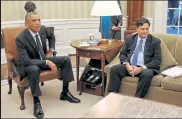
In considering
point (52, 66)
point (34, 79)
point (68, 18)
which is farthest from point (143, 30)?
point (68, 18)

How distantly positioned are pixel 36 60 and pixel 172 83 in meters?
1.56

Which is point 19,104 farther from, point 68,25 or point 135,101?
point 68,25

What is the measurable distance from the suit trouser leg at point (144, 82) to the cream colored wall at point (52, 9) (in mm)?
2657

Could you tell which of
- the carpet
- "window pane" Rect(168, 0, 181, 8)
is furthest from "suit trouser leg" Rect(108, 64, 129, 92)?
"window pane" Rect(168, 0, 181, 8)

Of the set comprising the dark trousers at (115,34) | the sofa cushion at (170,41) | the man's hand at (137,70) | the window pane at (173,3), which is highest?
the window pane at (173,3)

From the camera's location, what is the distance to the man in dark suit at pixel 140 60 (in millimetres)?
3003

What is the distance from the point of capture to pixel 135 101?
238 cm

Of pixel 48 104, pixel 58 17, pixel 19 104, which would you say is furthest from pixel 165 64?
pixel 58 17

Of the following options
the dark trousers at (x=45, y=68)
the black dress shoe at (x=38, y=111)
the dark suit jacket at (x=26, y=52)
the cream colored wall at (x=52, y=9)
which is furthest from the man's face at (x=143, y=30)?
the cream colored wall at (x=52, y=9)

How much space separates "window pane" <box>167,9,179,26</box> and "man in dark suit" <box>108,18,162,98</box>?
91.3 inches

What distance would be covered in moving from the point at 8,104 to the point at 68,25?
100 inches

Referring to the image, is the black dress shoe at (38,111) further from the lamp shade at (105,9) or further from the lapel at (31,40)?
the lamp shade at (105,9)

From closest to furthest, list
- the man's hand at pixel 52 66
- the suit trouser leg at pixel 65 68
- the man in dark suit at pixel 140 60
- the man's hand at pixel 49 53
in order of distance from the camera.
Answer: the man in dark suit at pixel 140 60, the man's hand at pixel 52 66, the suit trouser leg at pixel 65 68, the man's hand at pixel 49 53

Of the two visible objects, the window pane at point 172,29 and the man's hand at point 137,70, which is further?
the window pane at point 172,29
